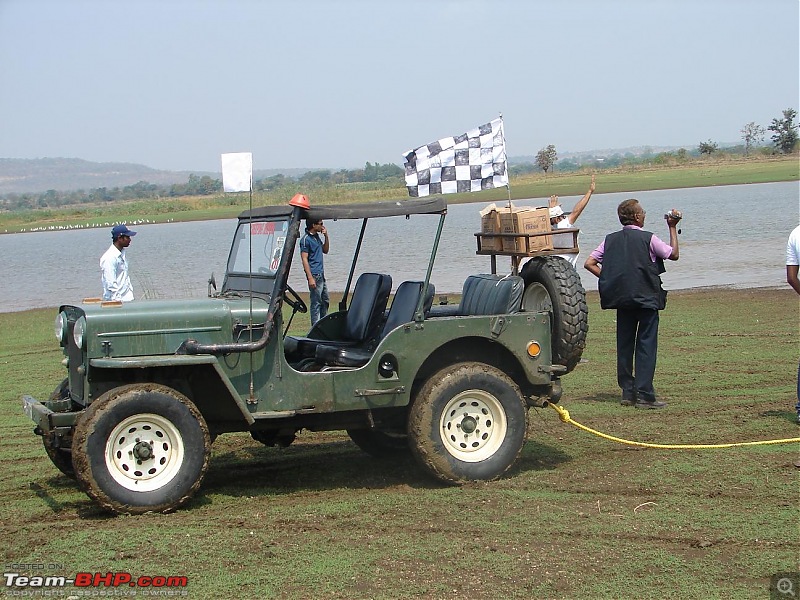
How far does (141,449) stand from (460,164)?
3.74m

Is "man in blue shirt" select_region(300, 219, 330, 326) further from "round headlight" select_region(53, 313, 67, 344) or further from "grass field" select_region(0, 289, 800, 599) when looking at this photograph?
"round headlight" select_region(53, 313, 67, 344)

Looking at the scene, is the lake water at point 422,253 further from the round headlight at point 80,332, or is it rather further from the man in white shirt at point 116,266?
the round headlight at point 80,332

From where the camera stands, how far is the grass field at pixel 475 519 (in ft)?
17.3

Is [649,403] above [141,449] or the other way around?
the other way around

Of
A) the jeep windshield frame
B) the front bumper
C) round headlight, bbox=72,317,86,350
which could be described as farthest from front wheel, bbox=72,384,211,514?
the jeep windshield frame

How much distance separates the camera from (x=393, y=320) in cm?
767

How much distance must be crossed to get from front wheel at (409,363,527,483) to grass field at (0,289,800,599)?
7.6 inches

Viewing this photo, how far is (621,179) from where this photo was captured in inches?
2469

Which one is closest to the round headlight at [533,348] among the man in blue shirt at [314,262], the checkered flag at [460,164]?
the checkered flag at [460,164]

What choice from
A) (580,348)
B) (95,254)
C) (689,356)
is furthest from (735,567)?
(95,254)

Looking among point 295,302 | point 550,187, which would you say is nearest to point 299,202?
point 295,302

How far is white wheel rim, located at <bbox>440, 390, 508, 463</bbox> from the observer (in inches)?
284

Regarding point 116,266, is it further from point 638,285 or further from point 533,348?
point 533,348

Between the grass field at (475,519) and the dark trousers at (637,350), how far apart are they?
8.8 inches
